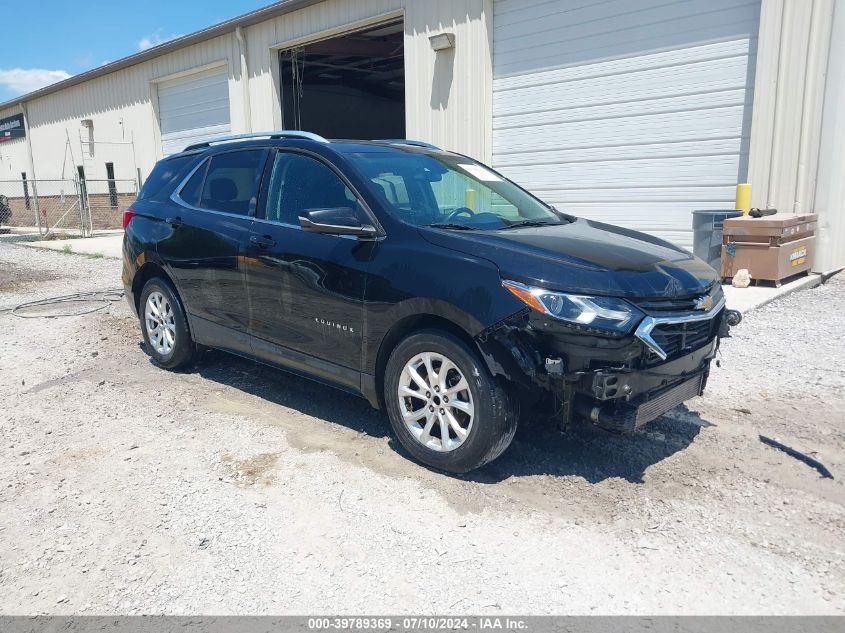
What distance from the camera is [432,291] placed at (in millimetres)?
3592

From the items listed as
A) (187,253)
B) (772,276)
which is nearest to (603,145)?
(772,276)

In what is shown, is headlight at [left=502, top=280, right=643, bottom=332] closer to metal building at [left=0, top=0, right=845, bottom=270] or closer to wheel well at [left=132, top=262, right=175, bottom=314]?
wheel well at [left=132, top=262, right=175, bottom=314]

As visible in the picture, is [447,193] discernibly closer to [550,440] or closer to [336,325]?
[336,325]

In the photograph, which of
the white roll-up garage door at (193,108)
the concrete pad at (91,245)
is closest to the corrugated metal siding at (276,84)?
the white roll-up garage door at (193,108)

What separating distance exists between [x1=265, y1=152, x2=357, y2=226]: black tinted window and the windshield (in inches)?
8.2

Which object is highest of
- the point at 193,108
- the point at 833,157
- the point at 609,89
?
the point at 193,108

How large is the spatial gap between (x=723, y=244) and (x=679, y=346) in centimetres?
585

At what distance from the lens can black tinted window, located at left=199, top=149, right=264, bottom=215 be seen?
16.0 ft

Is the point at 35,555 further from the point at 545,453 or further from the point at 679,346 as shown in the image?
the point at 679,346

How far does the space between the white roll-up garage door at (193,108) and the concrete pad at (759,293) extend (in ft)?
44.7

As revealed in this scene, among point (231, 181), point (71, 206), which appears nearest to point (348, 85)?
point (71, 206)

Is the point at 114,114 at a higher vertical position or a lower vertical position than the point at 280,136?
higher

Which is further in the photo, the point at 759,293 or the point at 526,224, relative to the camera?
the point at 759,293

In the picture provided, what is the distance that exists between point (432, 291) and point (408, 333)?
1.14 ft
